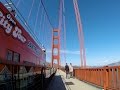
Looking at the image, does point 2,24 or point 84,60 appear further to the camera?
point 84,60

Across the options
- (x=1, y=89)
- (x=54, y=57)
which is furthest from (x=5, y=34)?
(x=54, y=57)

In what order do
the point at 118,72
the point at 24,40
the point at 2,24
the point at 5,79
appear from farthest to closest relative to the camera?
the point at 118,72, the point at 24,40, the point at 2,24, the point at 5,79

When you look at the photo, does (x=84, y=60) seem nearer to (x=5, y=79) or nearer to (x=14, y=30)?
(x=14, y=30)

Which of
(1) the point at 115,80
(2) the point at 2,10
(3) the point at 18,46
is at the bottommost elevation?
(1) the point at 115,80

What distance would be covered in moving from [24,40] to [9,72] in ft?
18.7

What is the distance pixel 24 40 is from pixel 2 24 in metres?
2.94

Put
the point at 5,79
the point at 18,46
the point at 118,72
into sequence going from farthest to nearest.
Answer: the point at 118,72, the point at 18,46, the point at 5,79

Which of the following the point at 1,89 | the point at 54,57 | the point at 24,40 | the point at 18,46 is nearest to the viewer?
the point at 1,89

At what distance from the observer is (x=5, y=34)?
7.95 meters

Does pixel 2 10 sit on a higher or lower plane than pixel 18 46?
higher

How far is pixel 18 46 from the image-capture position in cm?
966

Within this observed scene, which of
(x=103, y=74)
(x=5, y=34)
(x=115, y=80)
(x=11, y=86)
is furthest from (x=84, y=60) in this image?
(x=11, y=86)

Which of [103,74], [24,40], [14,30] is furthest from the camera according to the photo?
[103,74]

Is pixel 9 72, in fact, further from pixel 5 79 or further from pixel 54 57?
pixel 54 57
